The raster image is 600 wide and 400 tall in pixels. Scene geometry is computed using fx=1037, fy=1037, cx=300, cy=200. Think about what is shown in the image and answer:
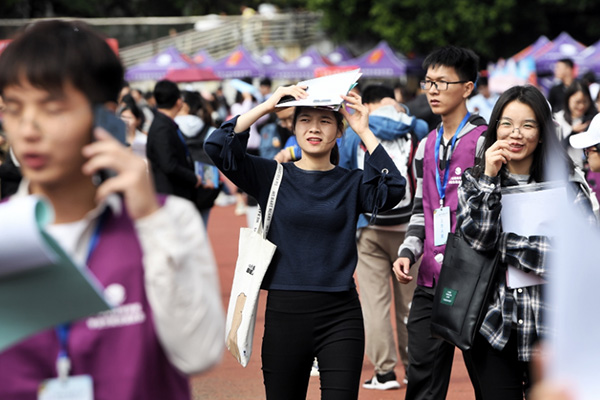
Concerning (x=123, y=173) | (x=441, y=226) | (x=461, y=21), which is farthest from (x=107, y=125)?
(x=461, y=21)

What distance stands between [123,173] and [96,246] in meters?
Answer: 0.23

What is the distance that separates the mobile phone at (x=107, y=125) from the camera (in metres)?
2.25

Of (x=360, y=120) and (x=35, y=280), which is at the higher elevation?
(x=360, y=120)

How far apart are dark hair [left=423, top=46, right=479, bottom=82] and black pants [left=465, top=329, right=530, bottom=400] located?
1774 millimetres

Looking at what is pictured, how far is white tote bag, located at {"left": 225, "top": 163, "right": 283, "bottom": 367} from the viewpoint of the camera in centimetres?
479

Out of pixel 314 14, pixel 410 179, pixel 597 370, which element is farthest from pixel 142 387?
pixel 314 14

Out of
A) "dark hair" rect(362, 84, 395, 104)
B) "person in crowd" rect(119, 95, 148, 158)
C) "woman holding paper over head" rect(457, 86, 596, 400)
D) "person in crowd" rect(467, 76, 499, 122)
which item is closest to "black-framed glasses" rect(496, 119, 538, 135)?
"woman holding paper over head" rect(457, 86, 596, 400)

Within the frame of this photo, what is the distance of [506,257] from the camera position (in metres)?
4.48

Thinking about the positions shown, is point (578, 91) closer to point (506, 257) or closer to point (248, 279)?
point (506, 257)

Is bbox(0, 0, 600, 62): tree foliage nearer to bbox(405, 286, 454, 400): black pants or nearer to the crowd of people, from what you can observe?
the crowd of people

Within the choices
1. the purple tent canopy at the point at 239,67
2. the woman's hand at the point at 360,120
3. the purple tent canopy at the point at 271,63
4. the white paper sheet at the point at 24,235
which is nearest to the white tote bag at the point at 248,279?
the woman's hand at the point at 360,120

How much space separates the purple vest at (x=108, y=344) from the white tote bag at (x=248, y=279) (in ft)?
8.18

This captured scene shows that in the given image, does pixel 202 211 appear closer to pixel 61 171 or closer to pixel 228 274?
pixel 228 274

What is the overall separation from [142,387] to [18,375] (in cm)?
27
